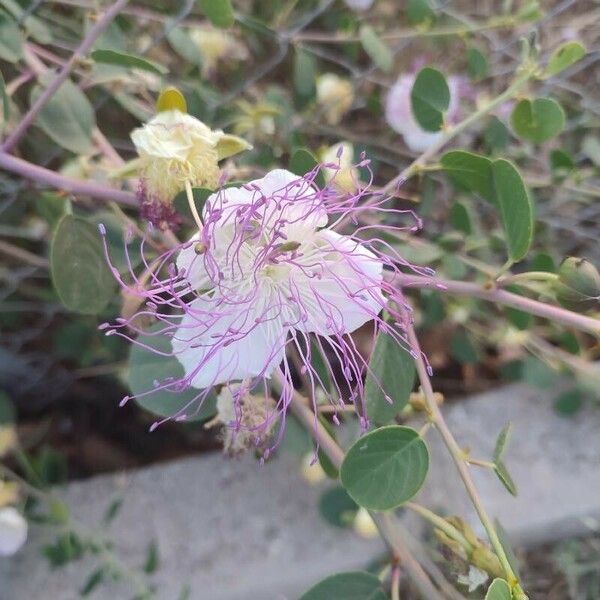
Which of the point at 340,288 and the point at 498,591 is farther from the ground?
the point at 340,288

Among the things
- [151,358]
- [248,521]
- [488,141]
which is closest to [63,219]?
[151,358]

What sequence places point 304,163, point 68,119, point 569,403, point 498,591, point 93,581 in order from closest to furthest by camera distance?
point 498,591 → point 304,163 → point 68,119 → point 93,581 → point 569,403

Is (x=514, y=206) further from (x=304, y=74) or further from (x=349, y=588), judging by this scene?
(x=304, y=74)

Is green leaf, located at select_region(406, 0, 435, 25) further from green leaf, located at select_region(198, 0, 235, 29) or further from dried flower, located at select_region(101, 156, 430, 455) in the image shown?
dried flower, located at select_region(101, 156, 430, 455)

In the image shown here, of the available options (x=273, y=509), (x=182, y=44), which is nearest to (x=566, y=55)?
(x=182, y=44)

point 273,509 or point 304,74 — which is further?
point 273,509

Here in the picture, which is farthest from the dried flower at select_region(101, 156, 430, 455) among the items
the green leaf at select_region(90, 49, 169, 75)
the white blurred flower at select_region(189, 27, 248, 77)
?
the white blurred flower at select_region(189, 27, 248, 77)

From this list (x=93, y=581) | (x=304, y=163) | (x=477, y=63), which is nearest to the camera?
(x=304, y=163)

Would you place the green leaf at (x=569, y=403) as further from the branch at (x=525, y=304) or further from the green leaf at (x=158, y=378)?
the green leaf at (x=158, y=378)
